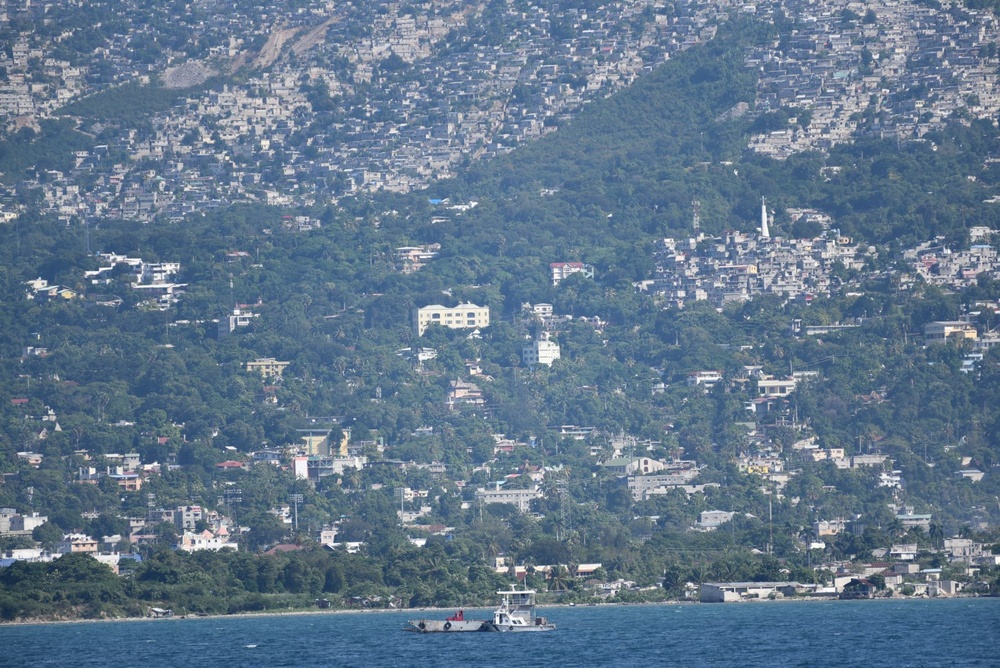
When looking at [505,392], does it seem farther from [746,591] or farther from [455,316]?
[746,591]

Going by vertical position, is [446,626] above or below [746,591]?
below

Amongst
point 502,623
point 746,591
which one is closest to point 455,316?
point 746,591

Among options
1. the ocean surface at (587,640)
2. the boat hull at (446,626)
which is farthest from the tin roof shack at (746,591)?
the boat hull at (446,626)

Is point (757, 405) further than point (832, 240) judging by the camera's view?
No

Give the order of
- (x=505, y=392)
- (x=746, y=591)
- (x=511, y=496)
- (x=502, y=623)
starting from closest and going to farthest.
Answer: (x=502, y=623) → (x=746, y=591) → (x=511, y=496) → (x=505, y=392)

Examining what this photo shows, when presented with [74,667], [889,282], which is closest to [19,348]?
[889,282]

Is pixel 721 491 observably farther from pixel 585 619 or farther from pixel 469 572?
pixel 585 619

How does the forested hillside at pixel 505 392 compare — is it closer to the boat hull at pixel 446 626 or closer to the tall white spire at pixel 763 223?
the tall white spire at pixel 763 223
